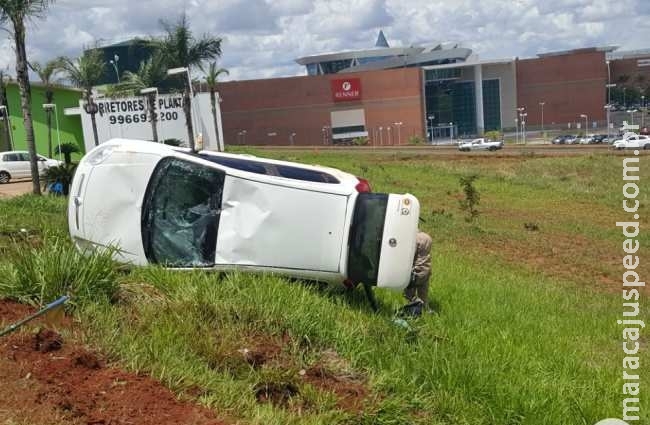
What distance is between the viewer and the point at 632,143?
2372 inches

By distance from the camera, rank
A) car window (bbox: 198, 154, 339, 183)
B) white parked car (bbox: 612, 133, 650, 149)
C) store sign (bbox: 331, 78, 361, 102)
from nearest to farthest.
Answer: car window (bbox: 198, 154, 339, 183)
white parked car (bbox: 612, 133, 650, 149)
store sign (bbox: 331, 78, 361, 102)

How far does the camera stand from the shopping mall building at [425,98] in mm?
116938

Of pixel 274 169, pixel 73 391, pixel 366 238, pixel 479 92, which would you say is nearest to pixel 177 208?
pixel 274 169

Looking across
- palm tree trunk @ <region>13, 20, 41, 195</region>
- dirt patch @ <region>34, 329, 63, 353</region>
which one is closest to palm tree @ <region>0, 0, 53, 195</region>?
palm tree trunk @ <region>13, 20, 41, 195</region>

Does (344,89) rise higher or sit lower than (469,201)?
higher

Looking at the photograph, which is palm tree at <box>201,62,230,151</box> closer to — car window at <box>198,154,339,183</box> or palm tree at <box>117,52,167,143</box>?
palm tree at <box>117,52,167,143</box>

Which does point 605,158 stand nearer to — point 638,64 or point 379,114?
point 379,114

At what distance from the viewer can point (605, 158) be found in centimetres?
4469

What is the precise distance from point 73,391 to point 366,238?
10.0ft

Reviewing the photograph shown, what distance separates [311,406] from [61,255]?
235cm

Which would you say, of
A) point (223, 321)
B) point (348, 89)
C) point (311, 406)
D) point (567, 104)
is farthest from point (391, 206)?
point (567, 104)

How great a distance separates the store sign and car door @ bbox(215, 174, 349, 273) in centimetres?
11152

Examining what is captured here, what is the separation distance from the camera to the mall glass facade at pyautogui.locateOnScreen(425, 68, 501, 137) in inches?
5221

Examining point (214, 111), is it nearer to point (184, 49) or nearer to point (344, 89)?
point (184, 49)
